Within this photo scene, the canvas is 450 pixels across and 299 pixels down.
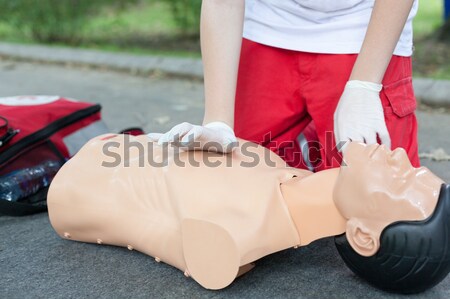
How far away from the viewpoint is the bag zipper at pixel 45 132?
1.67 metres

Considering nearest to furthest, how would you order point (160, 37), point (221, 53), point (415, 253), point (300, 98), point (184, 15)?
point (415, 253)
point (221, 53)
point (300, 98)
point (184, 15)
point (160, 37)

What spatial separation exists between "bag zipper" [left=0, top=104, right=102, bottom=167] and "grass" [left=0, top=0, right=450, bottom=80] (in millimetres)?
1861

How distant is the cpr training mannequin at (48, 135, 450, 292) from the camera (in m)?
1.09

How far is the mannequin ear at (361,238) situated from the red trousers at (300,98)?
32 centimetres

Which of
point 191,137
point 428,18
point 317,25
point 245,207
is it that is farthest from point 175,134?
point 428,18

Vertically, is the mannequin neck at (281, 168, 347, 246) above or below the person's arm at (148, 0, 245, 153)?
below

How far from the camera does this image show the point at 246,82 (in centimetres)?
165

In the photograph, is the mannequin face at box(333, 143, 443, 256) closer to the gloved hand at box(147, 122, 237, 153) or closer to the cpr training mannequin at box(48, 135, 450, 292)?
the cpr training mannequin at box(48, 135, 450, 292)

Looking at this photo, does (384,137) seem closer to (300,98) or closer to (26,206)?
(300,98)

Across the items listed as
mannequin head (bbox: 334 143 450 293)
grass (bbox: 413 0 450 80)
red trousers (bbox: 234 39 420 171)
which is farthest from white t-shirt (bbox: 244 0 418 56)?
grass (bbox: 413 0 450 80)

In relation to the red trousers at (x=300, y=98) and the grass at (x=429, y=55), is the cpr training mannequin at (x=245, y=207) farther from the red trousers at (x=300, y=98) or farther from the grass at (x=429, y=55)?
the grass at (x=429, y=55)

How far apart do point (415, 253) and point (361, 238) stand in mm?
97

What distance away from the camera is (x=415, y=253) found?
3.53 ft

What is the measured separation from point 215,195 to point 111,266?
32 centimetres
